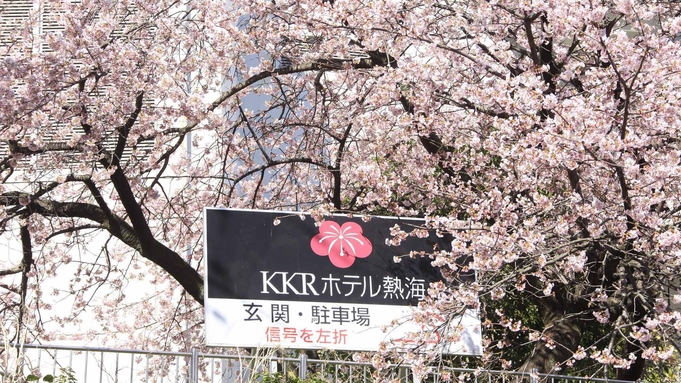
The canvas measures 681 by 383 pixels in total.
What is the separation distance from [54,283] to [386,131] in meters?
5.69

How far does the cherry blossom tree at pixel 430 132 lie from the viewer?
688 cm

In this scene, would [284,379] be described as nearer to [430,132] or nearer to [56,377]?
[56,377]

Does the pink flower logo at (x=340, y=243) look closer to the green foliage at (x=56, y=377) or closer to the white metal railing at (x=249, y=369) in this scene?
the white metal railing at (x=249, y=369)

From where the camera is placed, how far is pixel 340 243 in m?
8.17

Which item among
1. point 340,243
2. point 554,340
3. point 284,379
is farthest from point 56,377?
point 554,340

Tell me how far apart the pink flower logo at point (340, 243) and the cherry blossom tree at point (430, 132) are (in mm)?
456

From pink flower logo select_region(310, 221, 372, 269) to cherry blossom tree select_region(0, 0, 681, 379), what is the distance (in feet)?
1.50

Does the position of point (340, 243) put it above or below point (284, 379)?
above

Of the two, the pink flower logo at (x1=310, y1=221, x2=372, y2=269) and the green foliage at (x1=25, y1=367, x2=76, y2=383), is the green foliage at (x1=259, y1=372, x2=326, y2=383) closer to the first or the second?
the pink flower logo at (x1=310, y1=221, x2=372, y2=269)

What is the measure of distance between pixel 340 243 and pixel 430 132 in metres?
1.24

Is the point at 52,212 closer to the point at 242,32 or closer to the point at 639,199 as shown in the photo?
the point at 242,32

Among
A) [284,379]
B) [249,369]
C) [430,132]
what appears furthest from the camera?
[430,132]

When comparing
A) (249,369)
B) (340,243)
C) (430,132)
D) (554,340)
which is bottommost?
(249,369)

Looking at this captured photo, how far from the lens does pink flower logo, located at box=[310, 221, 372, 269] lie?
812cm
